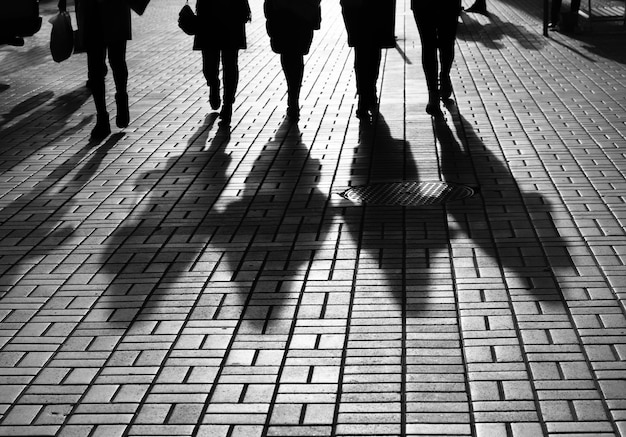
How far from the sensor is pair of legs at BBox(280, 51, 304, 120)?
11336mm

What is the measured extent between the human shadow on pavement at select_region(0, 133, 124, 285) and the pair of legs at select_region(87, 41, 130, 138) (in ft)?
2.63

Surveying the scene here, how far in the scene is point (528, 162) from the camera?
9000 millimetres

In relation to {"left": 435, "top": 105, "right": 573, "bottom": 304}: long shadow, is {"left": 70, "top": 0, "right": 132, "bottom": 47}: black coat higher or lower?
higher

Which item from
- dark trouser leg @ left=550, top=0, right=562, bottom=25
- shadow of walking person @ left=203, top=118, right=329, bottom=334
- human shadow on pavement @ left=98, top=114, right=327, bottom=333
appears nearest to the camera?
shadow of walking person @ left=203, top=118, right=329, bottom=334

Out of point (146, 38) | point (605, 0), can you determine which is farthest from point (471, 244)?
point (605, 0)

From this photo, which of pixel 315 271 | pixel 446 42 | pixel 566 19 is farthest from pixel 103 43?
pixel 566 19

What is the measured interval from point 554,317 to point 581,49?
1104cm

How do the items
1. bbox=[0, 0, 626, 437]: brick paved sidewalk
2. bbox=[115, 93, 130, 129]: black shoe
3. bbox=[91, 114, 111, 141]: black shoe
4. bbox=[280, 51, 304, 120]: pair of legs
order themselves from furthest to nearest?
bbox=[280, 51, 304, 120]: pair of legs
bbox=[115, 93, 130, 129]: black shoe
bbox=[91, 114, 111, 141]: black shoe
bbox=[0, 0, 626, 437]: brick paved sidewalk

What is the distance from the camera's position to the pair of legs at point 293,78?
11.3 meters

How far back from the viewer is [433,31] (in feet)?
37.6

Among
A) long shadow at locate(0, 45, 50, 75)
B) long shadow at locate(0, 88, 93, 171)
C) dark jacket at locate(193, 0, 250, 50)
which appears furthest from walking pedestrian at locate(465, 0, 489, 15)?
dark jacket at locate(193, 0, 250, 50)

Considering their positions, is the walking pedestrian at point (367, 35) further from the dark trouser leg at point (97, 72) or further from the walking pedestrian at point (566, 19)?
the walking pedestrian at point (566, 19)

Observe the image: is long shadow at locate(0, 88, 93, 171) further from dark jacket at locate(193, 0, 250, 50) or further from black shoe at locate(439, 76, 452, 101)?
black shoe at locate(439, 76, 452, 101)

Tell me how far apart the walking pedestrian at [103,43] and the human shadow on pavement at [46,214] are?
2.97 feet
